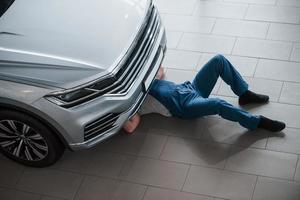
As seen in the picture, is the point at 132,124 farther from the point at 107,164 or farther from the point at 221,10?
the point at 221,10

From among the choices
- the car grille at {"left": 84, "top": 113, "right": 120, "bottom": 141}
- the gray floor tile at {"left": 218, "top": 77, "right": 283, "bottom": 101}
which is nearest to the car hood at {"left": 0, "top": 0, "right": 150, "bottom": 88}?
the car grille at {"left": 84, "top": 113, "right": 120, "bottom": 141}

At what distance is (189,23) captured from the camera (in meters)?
5.44

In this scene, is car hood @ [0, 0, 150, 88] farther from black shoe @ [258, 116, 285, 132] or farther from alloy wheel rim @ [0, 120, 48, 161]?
black shoe @ [258, 116, 285, 132]

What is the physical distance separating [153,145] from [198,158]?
0.39 meters

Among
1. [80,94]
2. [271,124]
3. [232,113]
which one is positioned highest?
[80,94]

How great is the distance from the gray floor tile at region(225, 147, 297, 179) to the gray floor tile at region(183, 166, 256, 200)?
75 millimetres

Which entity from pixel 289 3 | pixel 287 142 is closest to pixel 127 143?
pixel 287 142

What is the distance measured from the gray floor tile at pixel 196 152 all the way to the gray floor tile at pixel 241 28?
4.81 feet

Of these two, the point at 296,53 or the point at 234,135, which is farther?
the point at 296,53

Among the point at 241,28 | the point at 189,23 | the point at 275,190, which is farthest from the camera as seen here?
the point at 189,23

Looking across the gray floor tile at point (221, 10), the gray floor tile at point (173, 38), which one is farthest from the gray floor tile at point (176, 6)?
the gray floor tile at point (173, 38)

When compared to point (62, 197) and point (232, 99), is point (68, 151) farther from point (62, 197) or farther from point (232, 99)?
point (232, 99)

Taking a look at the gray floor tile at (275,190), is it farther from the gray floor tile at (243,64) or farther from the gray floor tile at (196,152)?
the gray floor tile at (243,64)

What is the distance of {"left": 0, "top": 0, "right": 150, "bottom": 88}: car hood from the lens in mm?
3631
